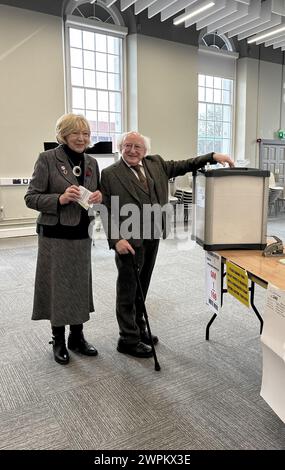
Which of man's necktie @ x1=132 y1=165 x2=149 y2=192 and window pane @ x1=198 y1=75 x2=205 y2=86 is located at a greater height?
window pane @ x1=198 y1=75 x2=205 y2=86

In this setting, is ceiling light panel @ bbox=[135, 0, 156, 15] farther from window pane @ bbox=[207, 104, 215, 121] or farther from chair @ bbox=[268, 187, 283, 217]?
chair @ bbox=[268, 187, 283, 217]

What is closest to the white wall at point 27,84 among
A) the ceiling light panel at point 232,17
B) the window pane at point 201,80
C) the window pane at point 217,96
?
the ceiling light panel at point 232,17

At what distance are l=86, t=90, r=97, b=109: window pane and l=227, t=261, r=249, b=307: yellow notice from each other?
5978 mm

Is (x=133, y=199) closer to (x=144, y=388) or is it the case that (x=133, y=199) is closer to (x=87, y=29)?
(x=144, y=388)

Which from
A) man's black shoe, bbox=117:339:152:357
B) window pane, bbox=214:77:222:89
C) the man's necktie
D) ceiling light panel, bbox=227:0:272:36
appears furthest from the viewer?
window pane, bbox=214:77:222:89

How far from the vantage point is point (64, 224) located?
6.98 ft

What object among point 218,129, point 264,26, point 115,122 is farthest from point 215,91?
point 115,122

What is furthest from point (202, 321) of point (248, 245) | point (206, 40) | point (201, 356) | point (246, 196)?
point (206, 40)

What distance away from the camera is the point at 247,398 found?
1.97 meters

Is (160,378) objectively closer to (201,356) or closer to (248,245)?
(201,356)

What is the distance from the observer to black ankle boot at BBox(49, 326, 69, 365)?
7.59ft

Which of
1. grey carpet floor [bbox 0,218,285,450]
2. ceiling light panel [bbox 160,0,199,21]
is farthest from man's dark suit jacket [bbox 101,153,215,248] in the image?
ceiling light panel [bbox 160,0,199,21]

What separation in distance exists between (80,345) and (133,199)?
1035 mm
